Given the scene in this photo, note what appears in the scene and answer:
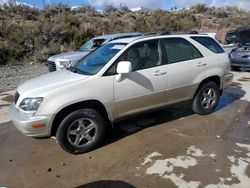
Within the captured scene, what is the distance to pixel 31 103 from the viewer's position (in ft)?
13.4

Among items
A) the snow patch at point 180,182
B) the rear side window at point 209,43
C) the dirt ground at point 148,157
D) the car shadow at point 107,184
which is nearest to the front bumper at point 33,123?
the dirt ground at point 148,157

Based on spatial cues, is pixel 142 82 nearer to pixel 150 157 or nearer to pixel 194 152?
pixel 150 157

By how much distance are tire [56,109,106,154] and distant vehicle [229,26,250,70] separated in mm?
7594

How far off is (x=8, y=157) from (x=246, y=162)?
147 inches

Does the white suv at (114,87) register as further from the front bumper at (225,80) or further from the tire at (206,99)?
the front bumper at (225,80)

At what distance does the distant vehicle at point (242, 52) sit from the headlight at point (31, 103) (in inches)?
332

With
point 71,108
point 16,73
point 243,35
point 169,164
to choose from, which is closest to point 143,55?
point 71,108

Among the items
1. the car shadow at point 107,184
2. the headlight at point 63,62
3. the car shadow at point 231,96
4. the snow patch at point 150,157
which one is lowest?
the car shadow at point 107,184

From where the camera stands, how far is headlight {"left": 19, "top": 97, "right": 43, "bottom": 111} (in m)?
4.05

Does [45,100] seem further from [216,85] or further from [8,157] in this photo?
[216,85]

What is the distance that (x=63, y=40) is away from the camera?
58.6 ft

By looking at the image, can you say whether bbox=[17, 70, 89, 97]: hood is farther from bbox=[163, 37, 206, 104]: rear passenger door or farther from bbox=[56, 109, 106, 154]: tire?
bbox=[163, 37, 206, 104]: rear passenger door

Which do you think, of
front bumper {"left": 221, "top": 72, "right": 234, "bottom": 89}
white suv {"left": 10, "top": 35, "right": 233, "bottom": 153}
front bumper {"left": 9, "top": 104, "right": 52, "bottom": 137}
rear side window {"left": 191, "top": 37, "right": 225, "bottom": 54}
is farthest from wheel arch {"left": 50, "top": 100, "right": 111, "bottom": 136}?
front bumper {"left": 221, "top": 72, "right": 234, "bottom": 89}

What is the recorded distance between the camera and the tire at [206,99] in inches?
224
